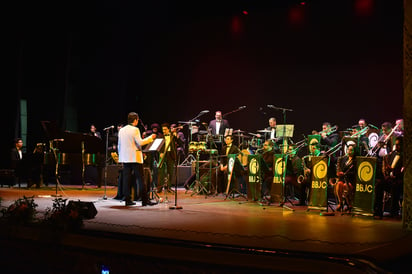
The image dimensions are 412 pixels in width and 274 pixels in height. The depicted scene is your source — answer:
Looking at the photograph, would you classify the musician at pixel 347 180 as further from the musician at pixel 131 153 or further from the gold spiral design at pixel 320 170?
the musician at pixel 131 153

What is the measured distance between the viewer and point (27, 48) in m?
15.8

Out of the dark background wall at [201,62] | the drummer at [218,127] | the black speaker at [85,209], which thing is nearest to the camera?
the black speaker at [85,209]

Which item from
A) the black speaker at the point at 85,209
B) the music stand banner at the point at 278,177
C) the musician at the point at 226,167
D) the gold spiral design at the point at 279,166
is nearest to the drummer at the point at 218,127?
the musician at the point at 226,167

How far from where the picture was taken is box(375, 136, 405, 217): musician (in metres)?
7.77

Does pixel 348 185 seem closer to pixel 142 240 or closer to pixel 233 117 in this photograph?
pixel 142 240

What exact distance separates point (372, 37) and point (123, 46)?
9.81 meters

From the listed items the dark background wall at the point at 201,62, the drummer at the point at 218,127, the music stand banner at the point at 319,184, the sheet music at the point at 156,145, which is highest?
the dark background wall at the point at 201,62

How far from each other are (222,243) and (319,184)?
13.2 ft

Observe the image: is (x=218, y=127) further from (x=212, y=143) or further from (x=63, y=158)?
(x=63, y=158)

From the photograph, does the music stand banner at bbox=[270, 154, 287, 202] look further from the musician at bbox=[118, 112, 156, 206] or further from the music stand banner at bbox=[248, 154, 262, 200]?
the musician at bbox=[118, 112, 156, 206]

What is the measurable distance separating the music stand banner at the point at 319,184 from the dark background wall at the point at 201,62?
4.92 metres

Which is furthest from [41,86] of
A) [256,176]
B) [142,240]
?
[142,240]

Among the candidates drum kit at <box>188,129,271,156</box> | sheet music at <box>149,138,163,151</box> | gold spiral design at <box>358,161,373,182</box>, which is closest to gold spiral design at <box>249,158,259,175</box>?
drum kit at <box>188,129,271,156</box>

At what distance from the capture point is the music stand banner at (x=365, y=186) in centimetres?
755
